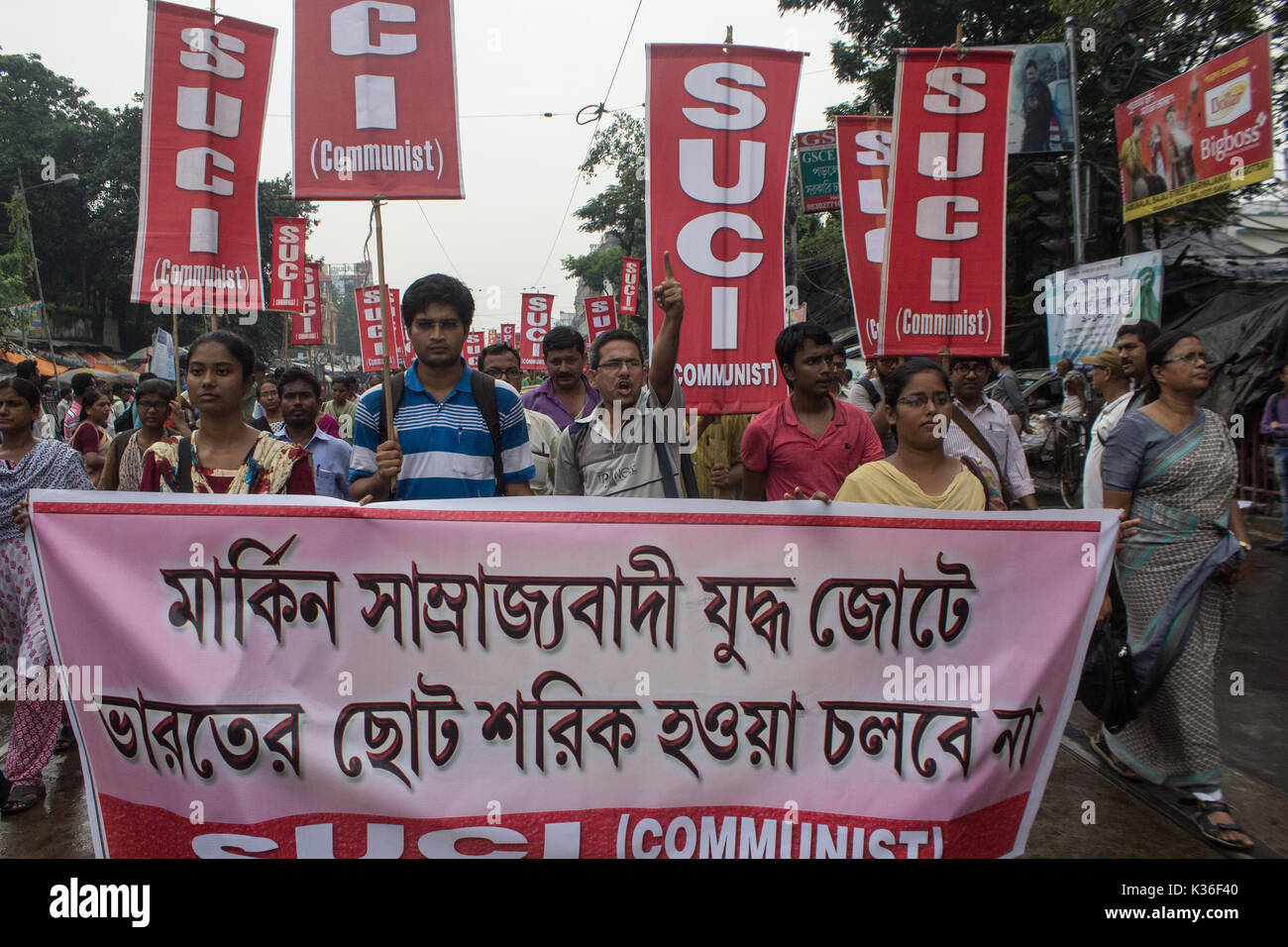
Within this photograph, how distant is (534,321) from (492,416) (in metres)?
14.5

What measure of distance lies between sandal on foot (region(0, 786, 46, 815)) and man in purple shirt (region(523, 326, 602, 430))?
109 inches

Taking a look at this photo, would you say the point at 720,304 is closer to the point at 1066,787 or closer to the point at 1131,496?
the point at 1131,496

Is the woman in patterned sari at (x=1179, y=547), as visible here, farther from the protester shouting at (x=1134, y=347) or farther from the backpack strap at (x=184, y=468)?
the backpack strap at (x=184, y=468)

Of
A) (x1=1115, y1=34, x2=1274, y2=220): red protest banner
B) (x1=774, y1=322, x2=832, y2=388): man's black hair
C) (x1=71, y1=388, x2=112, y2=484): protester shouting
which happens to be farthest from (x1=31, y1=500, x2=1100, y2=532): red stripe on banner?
(x1=1115, y1=34, x2=1274, y2=220): red protest banner

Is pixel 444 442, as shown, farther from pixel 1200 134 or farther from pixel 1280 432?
pixel 1200 134

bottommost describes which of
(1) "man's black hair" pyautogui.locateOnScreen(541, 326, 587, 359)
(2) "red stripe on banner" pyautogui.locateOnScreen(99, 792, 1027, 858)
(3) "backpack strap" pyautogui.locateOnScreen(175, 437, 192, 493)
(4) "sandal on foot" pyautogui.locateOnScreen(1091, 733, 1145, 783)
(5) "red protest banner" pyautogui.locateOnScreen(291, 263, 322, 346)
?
(4) "sandal on foot" pyautogui.locateOnScreen(1091, 733, 1145, 783)

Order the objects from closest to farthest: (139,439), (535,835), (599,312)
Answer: (535,835) → (139,439) → (599,312)

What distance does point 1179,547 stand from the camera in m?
3.31

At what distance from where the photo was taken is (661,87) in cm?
387

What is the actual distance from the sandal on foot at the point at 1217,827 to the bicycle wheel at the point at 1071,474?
8.61m

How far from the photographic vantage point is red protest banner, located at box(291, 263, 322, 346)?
56.1 feet

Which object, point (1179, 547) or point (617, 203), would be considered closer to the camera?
point (1179, 547)

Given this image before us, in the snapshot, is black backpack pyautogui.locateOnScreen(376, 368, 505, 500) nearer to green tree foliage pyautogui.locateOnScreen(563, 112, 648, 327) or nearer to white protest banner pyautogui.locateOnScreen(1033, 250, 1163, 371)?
white protest banner pyautogui.locateOnScreen(1033, 250, 1163, 371)

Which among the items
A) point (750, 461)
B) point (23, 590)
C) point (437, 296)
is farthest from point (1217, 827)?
point (23, 590)
